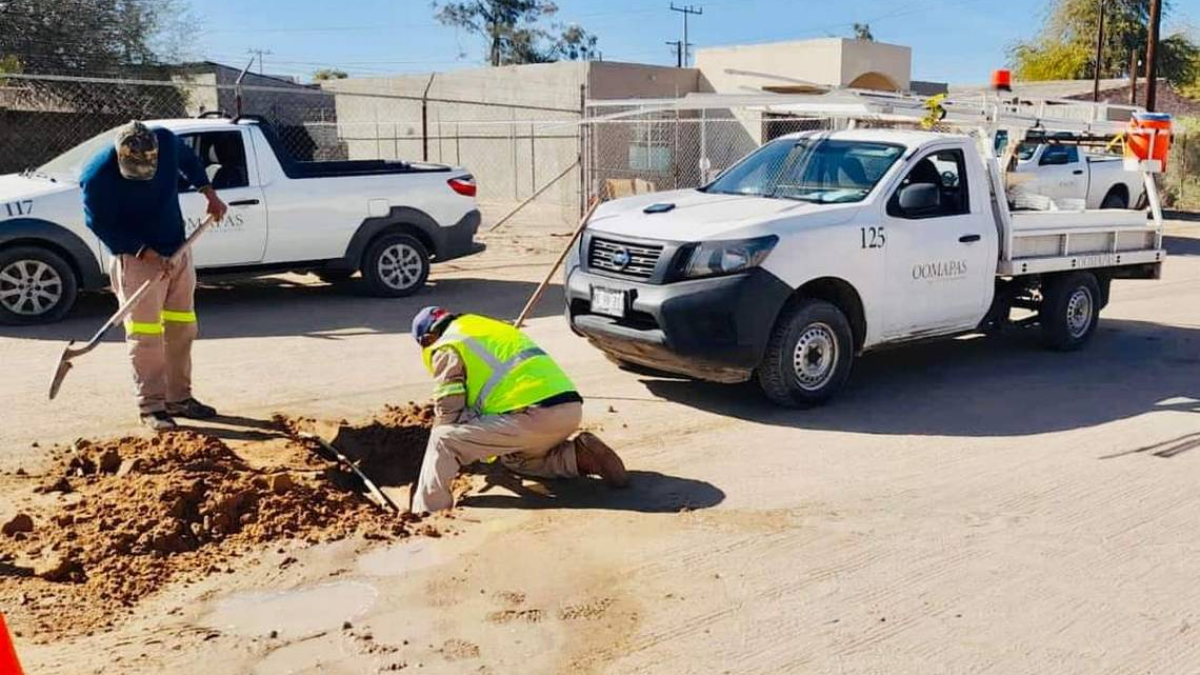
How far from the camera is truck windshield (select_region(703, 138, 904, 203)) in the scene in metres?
7.71

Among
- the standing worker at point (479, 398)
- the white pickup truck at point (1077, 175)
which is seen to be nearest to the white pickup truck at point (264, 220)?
the standing worker at point (479, 398)

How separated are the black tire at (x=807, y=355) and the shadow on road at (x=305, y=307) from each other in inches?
155

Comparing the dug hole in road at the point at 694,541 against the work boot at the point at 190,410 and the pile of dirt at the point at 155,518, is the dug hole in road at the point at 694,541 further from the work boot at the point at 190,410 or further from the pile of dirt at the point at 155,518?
the work boot at the point at 190,410

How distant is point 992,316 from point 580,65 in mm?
17322

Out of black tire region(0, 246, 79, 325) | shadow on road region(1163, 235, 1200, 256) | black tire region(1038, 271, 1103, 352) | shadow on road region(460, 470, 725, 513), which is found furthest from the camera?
shadow on road region(1163, 235, 1200, 256)

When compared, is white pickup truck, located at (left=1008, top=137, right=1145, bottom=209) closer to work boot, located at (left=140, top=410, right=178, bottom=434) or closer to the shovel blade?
work boot, located at (left=140, top=410, right=178, bottom=434)

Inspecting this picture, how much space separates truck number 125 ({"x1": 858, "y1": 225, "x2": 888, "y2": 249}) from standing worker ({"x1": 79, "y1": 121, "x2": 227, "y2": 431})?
14.3 feet


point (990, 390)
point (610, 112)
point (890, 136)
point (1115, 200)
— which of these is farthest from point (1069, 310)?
point (610, 112)

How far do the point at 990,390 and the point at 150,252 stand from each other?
578 cm

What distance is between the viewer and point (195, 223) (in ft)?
33.0

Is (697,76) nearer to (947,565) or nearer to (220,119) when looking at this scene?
(220,119)

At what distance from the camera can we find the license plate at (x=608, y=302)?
279 inches

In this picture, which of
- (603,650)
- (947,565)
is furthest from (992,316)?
(603,650)

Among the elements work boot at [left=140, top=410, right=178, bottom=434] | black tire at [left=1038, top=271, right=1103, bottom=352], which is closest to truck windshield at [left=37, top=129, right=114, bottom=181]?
work boot at [left=140, top=410, right=178, bottom=434]
